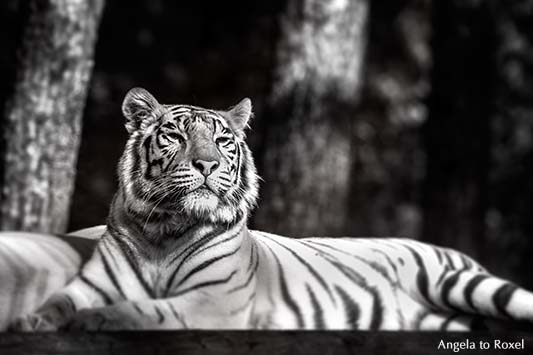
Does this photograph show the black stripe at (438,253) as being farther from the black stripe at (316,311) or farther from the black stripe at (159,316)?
the black stripe at (159,316)

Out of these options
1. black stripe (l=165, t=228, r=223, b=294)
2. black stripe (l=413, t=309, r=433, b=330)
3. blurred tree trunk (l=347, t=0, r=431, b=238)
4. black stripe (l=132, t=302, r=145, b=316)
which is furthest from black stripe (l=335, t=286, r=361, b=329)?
blurred tree trunk (l=347, t=0, r=431, b=238)

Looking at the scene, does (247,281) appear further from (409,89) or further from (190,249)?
(409,89)

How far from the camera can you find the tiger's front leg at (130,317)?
1.36 m

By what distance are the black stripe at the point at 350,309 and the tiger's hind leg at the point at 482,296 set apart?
19 centimetres

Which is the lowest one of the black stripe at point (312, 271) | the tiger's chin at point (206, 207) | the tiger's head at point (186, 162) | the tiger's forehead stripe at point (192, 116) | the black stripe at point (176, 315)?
the black stripe at point (176, 315)

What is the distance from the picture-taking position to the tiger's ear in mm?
1525

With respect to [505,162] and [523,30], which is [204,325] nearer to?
[505,162]

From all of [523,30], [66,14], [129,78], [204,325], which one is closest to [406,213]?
[523,30]

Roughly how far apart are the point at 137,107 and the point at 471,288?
790 mm

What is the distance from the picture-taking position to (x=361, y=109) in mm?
3420

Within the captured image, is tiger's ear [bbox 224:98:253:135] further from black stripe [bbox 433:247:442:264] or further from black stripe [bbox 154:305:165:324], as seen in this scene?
black stripe [bbox 433:247:442:264]

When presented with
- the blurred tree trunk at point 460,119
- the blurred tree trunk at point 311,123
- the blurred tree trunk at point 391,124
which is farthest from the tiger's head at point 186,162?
the blurred tree trunk at point 460,119

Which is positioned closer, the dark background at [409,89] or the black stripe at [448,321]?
the black stripe at [448,321]

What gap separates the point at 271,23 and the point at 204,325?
6.12ft
